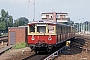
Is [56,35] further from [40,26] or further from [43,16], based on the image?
[43,16]

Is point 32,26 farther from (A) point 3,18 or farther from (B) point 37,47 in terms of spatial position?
(A) point 3,18

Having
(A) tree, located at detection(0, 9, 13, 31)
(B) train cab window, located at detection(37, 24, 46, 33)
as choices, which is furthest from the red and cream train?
(A) tree, located at detection(0, 9, 13, 31)

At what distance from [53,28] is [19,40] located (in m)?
19.1

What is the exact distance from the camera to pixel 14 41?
41.9 meters

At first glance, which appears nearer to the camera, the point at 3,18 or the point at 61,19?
the point at 61,19

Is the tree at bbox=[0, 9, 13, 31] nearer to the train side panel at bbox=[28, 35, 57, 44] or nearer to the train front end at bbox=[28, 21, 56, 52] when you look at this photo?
the train front end at bbox=[28, 21, 56, 52]

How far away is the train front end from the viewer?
22344mm

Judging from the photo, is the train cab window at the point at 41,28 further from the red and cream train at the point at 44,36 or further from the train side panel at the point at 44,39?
the train side panel at the point at 44,39

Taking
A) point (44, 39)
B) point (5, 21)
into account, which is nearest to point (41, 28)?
point (44, 39)

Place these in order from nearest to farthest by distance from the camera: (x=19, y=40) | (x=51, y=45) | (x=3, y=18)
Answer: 1. (x=51, y=45)
2. (x=19, y=40)
3. (x=3, y=18)

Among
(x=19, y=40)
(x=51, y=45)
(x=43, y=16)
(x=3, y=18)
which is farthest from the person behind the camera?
(x=3, y=18)

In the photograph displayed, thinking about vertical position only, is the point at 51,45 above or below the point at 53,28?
below

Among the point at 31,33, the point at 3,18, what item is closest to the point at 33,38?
the point at 31,33

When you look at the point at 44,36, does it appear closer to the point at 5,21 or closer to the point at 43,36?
the point at 43,36
